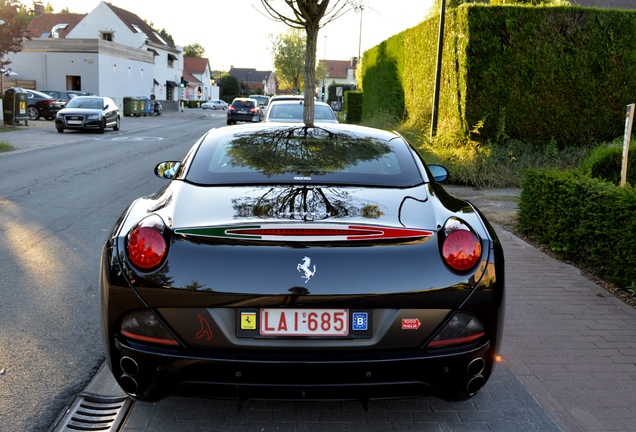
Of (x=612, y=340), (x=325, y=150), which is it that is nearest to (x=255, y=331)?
(x=325, y=150)

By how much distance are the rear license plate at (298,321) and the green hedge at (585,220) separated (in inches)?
140

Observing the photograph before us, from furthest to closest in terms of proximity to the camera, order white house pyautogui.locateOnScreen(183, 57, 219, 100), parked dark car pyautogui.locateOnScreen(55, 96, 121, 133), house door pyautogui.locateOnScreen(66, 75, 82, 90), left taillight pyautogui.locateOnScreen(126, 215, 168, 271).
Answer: white house pyautogui.locateOnScreen(183, 57, 219, 100), house door pyautogui.locateOnScreen(66, 75, 82, 90), parked dark car pyautogui.locateOnScreen(55, 96, 121, 133), left taillight pyautogui.locateOnScreen(126, 215, 168, 271)

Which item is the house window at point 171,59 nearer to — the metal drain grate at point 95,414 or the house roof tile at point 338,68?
the house roof tile at point 338,68

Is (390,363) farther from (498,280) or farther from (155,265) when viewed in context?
(155,265)

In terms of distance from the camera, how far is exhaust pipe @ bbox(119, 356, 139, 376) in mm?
2800

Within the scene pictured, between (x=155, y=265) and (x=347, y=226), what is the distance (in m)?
0.85

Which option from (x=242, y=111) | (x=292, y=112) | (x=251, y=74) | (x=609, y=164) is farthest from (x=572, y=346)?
(x=251, y=74)

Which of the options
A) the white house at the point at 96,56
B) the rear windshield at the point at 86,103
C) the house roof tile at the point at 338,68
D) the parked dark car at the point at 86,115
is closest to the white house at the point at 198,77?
the white house at the point at 96,56

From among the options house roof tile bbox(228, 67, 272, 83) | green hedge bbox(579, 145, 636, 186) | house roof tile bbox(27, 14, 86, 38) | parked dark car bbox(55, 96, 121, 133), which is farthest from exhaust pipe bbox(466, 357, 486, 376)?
house roof tile bbox(228, 67, 272, 83)

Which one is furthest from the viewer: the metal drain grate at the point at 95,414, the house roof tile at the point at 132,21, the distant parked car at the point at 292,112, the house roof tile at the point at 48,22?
the house roof tile at the point at 48,22

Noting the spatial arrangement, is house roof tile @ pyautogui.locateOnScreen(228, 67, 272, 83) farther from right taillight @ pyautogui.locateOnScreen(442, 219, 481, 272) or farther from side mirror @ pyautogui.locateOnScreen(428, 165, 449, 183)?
right taillight @ pyautogui.locateOnScreen(442, 219, 481, 272)

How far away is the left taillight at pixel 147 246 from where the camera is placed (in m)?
2.79

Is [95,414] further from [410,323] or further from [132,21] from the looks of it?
[132,21]

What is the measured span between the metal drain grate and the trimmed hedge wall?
11.0 meters
